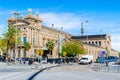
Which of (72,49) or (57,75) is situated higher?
(72,49)

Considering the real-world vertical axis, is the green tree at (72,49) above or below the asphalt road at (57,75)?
above

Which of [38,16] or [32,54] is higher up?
[38,16]

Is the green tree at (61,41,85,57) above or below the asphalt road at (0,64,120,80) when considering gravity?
above

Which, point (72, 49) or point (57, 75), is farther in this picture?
point (72, 49)

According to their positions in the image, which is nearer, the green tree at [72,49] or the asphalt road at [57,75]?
the asphalt road at [57,75]

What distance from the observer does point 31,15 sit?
4429 inches

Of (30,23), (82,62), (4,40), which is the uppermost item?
(30,23)

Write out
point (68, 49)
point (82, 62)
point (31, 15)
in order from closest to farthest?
point (82, 62)
point (68, 49)
point (31, 15)

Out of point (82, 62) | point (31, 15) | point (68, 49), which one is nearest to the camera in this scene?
point (82, 62)

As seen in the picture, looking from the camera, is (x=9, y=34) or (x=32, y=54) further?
(x=32, y=54)

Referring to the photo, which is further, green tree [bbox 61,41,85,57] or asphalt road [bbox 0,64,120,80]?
green tree [bbox 61,41,85,57]

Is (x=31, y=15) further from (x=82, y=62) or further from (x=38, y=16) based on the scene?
(x=82, y=62)

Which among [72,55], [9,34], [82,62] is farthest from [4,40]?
[72,55]

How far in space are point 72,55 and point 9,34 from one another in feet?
100.0
